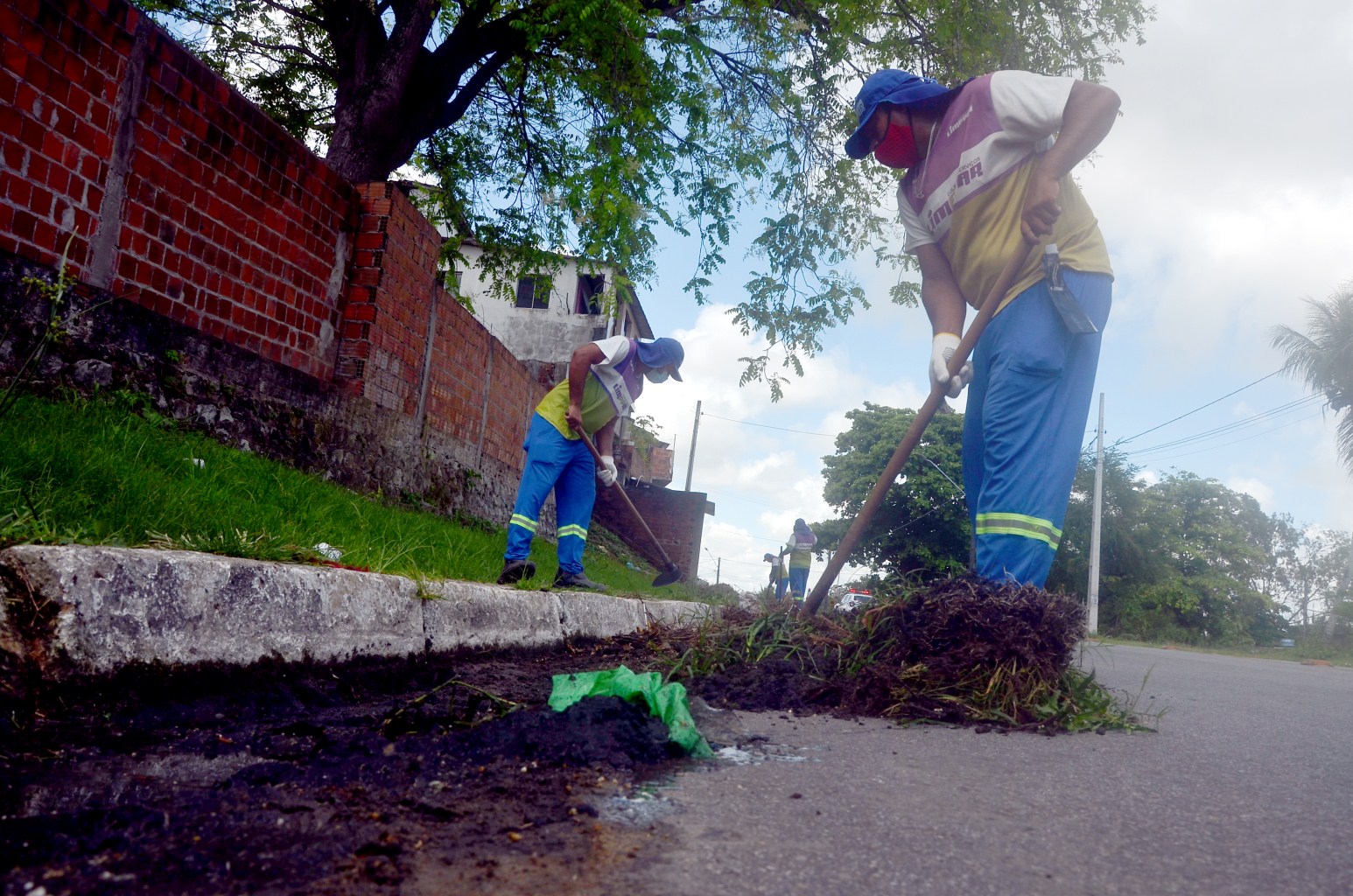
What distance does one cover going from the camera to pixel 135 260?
4.06 m

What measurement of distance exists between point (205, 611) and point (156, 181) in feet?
9.62

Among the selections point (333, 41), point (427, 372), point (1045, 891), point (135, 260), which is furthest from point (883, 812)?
point (333, 41)

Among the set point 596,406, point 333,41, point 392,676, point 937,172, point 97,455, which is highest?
point 333,41

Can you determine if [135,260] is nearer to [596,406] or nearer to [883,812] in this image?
[596,406]

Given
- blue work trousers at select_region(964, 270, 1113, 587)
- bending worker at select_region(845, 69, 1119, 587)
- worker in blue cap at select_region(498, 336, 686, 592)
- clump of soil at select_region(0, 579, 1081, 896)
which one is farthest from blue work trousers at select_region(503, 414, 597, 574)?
blue work trousers at select_region(964, 270, 1113, 587)

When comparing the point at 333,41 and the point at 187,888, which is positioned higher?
the point at 333,41

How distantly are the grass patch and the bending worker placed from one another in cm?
197

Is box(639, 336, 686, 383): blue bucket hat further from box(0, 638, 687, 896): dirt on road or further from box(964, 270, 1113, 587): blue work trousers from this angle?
box(0, 638, 687, 896): dirt on road

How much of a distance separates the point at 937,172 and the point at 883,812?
2704 millimetres

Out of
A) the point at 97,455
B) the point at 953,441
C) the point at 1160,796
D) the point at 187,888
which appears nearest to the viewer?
the point at 187,888

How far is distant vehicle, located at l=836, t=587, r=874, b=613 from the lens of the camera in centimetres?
311

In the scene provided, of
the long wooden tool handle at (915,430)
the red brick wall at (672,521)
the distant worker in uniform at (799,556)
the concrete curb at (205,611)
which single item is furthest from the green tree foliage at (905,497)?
the concrete curb at (205,611)

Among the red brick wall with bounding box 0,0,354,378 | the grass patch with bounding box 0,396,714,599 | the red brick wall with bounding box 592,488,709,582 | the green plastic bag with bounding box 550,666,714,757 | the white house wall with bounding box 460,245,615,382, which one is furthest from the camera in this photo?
the white house wall with bounding box 460,245,615,382

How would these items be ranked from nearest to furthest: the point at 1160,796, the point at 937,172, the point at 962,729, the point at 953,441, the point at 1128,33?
1. the point at 1160,796
2. the point at 962,729
3. the point at 937,172
4. the point at 1128,33
5. the point at 953,441
